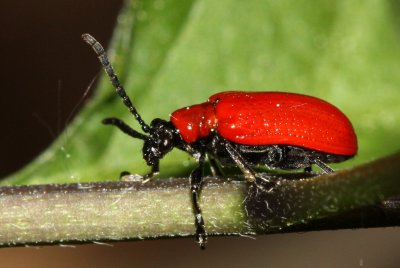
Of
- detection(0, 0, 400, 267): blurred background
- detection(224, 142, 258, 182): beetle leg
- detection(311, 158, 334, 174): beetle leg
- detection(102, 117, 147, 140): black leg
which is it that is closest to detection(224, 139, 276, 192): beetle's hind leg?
detection(224, 142, 258, 182): beetle leg

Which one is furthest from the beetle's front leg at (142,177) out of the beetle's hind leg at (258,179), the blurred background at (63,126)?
the blurred background at (63,126)

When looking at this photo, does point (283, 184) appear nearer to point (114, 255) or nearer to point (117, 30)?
point (117, 30)

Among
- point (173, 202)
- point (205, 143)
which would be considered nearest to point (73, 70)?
point (205, 143)

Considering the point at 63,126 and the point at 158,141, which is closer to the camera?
the point at 158,141

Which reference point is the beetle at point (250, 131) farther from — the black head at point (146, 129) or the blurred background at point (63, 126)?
the blurred background at point (63, 126)

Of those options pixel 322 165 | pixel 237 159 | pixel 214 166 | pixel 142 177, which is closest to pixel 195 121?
pixel 214 166

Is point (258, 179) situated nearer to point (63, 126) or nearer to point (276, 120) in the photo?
point (276, 120)
